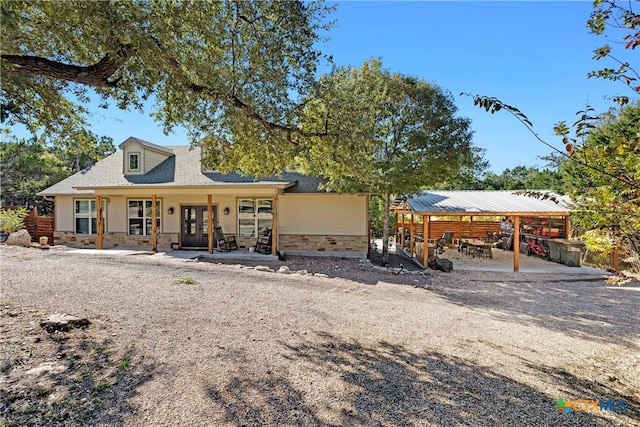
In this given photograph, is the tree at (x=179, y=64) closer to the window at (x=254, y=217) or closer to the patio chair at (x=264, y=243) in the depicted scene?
the patio chair at (x=264, y=243)

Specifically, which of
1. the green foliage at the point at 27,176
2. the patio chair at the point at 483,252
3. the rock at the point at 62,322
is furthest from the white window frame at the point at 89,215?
the patio chair at the point at 483,252

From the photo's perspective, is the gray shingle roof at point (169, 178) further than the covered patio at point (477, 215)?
Yes

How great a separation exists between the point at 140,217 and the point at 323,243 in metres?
8.82

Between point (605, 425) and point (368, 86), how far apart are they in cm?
1079

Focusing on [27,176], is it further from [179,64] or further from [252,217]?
[179,64]

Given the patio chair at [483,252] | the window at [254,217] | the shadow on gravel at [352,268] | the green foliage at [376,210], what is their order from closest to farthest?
1. the shadow on gravel at [352,268]
2. the window at [254,217]
3. the patio chair at [483,252]
4. the green foliage at [376,210]

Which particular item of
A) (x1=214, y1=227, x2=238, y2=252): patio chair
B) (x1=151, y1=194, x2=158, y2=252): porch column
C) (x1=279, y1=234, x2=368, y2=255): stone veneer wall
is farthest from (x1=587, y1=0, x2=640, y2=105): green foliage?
(x1=151, y1=194, x2=158, y2=252): porch column

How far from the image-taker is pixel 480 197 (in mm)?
15023

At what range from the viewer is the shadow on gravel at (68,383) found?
276cm

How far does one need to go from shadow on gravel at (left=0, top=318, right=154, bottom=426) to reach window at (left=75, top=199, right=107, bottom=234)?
1406 centimetres

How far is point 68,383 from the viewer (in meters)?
3.25

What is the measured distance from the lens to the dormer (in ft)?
52.5

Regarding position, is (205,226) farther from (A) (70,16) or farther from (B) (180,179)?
(A) (70,16)

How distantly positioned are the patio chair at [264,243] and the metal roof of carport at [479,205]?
6100 mm
